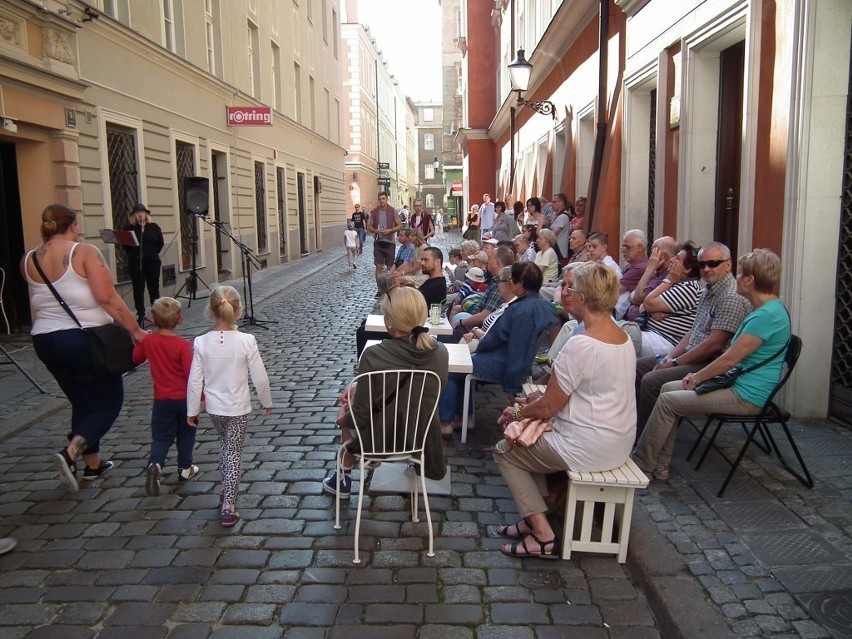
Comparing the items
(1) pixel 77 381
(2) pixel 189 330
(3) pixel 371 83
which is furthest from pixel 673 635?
(3) pixel 371 83

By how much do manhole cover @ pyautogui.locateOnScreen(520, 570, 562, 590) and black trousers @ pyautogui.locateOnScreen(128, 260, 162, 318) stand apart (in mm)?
9189

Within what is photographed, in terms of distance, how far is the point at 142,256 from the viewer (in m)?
11.9

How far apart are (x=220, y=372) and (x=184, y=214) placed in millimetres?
12330

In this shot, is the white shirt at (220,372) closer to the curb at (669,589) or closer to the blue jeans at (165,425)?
the blue jeans at (165,425)

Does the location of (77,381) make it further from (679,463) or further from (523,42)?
(523,42)

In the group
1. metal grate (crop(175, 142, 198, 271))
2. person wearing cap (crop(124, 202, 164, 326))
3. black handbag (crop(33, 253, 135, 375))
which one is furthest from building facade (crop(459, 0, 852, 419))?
metal grate (crop(175, 142, 198, 271))

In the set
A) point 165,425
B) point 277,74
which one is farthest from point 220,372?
point 277,74

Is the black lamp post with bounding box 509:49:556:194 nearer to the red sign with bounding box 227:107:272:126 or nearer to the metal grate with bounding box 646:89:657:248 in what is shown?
the red sign with bounding box 227:107:272:126

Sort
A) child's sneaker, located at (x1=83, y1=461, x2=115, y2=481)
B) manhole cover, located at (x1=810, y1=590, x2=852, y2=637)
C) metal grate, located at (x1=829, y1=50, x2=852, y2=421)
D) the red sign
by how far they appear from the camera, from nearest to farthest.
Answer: manhole cover, located at (x1=810, y1=590, x2=852, y2=637) → child's sneaker, located at (x1=83, y1=461, x2=115, y2=481) → metal grate, located at (x1=829, y1=50, x2=852, y2=421) → the red sign

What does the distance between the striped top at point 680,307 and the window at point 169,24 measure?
1237 cm

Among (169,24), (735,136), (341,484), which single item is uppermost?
(169,24)

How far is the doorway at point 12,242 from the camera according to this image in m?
10.2

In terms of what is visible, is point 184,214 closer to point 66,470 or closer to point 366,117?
point 66,470

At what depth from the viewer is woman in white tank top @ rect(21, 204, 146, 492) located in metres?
4.71
